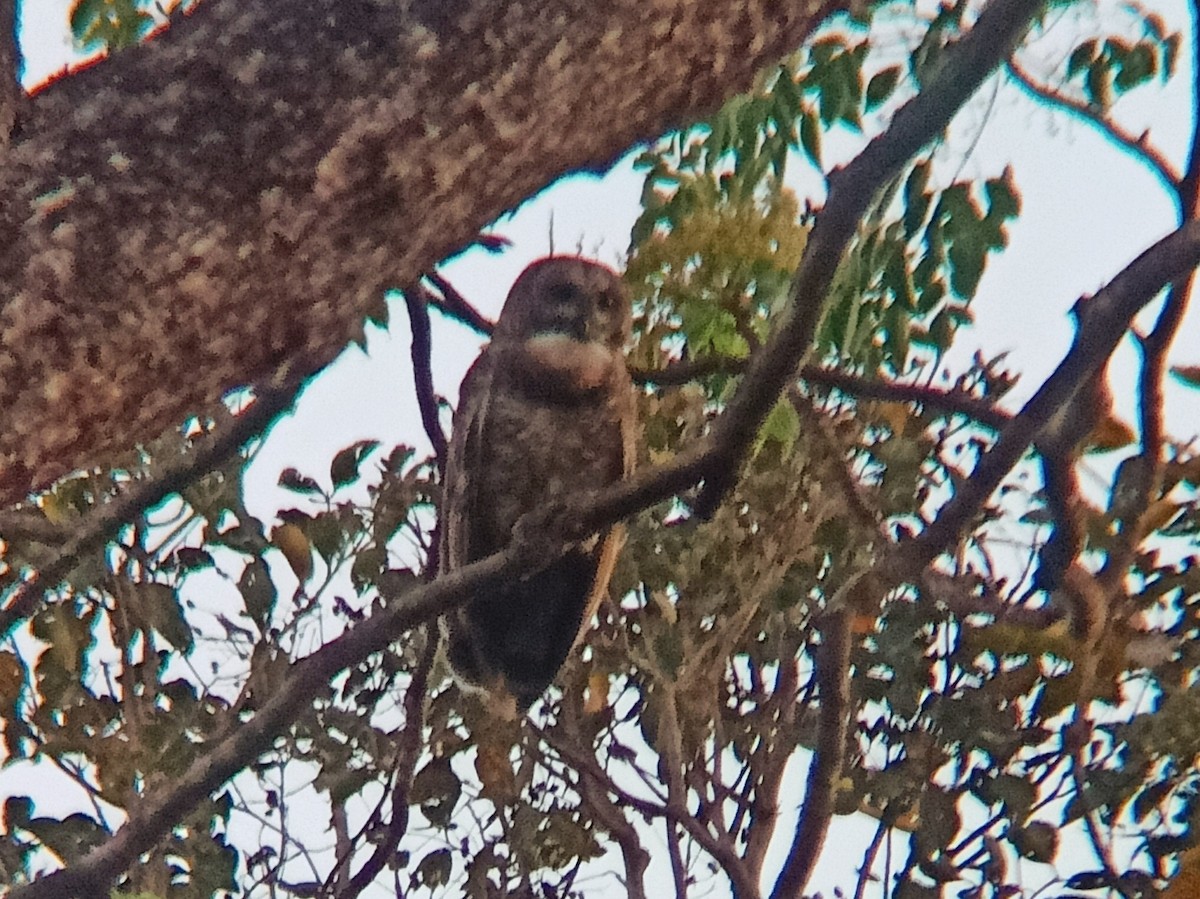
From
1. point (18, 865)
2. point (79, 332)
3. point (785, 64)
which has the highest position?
point (785, 64)

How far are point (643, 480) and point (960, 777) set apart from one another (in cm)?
54

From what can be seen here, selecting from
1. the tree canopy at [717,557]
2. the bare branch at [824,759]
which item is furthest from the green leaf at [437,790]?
the bare branch at [824,759]

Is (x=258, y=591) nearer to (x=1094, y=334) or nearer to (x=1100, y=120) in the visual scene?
(x=1094, y=334)

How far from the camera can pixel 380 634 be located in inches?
32.0

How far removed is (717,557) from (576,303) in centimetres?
37

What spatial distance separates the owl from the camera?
1.24 m

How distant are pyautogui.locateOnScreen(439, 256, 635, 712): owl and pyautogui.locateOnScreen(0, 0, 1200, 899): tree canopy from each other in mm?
41

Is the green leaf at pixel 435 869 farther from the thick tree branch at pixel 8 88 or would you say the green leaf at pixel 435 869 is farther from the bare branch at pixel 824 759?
the thick tree branch at pixel 8 88

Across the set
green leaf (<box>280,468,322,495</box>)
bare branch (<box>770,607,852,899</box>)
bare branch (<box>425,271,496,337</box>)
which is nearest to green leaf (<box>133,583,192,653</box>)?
green leaf (<box>280,468,322,495</box>)

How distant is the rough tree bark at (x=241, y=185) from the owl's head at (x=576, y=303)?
0.66 metres

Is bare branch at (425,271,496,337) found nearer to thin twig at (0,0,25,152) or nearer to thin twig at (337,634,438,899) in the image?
thin twig at (337,634,438,899)

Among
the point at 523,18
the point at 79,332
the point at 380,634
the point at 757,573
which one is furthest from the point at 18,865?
the point at 523,18

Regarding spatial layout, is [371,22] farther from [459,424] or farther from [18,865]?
Answer: [18,865]

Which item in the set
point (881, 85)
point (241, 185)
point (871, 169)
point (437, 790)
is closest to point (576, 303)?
point (881, 85)
